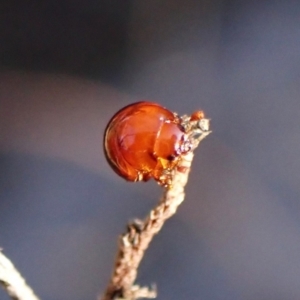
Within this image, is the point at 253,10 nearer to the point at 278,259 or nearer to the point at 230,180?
the point at 230,180

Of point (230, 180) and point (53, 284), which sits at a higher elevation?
point (230, 180)

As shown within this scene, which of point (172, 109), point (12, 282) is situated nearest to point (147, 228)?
point (12, 282)

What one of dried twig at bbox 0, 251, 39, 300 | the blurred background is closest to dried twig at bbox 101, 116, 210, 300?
dried twig at bbox 0, 251, 39, 300

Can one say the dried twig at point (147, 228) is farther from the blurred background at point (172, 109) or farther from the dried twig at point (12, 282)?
the blurred background at point (172, 109)

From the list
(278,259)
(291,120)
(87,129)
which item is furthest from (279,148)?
(87,129)

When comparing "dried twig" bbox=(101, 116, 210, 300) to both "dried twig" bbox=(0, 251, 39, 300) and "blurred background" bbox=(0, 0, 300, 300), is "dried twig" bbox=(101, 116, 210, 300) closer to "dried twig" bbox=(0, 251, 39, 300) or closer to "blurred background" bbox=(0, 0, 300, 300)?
"dried twig" bbox=(0, 251, 39, 300)

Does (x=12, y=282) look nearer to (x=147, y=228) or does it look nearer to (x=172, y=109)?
(x=147, y=228)
